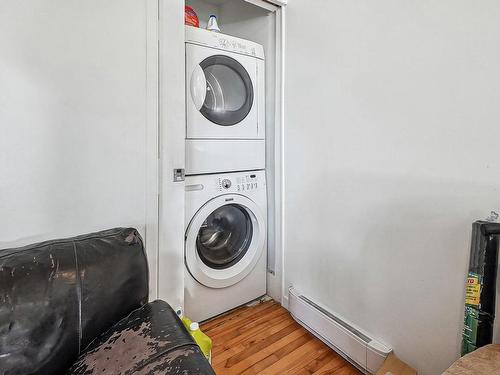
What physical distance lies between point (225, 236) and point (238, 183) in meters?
0.39

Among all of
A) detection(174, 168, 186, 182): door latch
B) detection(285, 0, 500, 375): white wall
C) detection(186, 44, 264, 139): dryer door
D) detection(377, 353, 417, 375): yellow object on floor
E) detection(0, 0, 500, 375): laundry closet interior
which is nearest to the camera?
detection(0, 0, 500, 375): laundry closet interior

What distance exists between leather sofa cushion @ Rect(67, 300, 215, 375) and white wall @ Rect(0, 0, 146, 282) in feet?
2.12

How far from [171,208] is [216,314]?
31.9 inches

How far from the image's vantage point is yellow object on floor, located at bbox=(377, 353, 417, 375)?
124 centimetres

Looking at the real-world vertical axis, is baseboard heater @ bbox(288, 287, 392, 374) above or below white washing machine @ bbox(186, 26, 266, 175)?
below

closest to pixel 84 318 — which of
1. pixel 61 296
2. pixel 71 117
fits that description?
pixel 61 296

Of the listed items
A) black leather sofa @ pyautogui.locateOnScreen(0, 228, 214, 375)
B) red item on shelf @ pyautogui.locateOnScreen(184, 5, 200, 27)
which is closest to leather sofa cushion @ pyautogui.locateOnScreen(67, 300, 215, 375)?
black leather sofa @ pyautogui.locateOnScreen(0, 228, 214, 375)

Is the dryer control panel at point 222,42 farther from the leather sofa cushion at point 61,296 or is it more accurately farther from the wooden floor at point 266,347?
the wooden floor at point 266,347

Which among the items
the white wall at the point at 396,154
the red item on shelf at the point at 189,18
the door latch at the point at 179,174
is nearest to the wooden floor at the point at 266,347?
the white wall at the point at 396,154

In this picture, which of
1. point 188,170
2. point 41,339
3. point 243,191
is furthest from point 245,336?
point 41,339

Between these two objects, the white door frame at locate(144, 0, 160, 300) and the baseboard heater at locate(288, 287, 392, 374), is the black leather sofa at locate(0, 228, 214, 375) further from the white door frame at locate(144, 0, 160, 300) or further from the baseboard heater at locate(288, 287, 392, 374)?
the baseboard heater at locate(288, 287, 392, 374)

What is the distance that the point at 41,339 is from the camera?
0.73 meters

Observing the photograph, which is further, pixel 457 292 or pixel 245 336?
pixel 245 336

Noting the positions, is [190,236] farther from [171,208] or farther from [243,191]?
[243,191]
